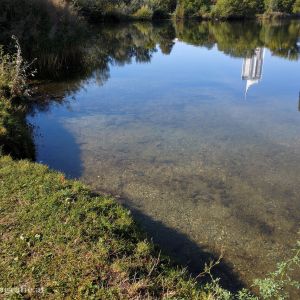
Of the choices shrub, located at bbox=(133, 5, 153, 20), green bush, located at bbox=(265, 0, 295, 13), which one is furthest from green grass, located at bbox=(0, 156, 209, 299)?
green bush, located at bbox=(265, 0, 295, 13)

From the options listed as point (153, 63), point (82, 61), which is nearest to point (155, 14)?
point (153, 63)

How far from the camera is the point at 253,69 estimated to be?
739 inches

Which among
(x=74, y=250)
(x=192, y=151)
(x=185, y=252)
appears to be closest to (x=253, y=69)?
(x=192, y=151)

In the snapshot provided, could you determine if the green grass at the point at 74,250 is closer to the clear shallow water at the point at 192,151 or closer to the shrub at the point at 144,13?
the clear shallow water at the point at 192,151

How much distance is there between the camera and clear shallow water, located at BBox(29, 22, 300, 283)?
6.16 metres

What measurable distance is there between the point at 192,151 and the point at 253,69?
1104 cm

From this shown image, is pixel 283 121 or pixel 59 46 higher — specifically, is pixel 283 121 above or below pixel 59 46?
below

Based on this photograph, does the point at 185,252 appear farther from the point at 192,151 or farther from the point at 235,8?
the point at 235,8

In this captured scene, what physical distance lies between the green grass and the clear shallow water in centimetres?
119

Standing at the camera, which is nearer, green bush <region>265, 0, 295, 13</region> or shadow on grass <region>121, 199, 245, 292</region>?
shadow on grass <region>121, 199, 245, 292</region>

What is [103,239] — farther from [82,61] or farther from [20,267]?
[82,61]

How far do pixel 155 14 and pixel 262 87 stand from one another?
41.4m

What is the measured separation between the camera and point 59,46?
1697cm

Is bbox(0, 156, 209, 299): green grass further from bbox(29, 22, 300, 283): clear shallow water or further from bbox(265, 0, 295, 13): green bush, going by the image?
bbox(265, 0, 295, 13): green bush
